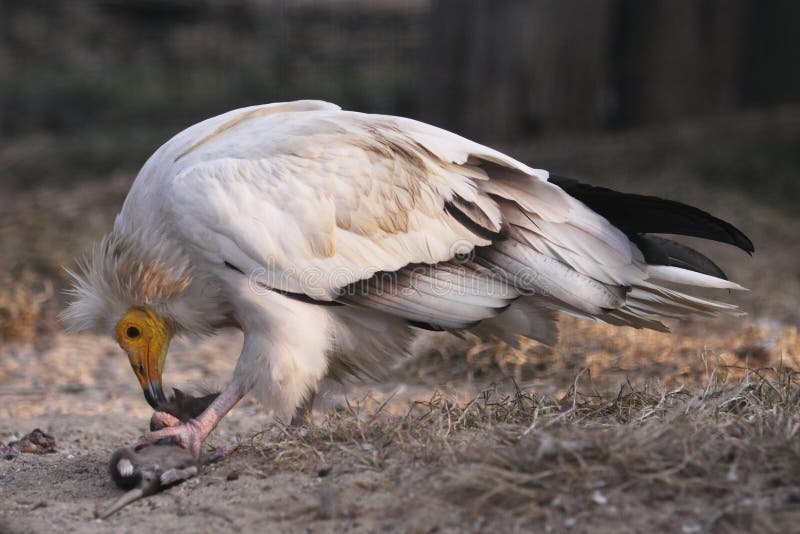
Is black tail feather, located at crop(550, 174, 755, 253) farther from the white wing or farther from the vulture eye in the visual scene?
the vulture eye

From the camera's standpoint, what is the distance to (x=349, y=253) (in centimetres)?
362

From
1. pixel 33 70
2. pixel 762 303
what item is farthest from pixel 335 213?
pixel 33 70

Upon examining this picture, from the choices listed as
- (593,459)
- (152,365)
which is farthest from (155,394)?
(593,459)

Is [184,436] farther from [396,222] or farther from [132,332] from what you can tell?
[396,222]

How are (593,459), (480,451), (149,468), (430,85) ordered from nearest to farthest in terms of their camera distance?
(593,459) < (480,451) < (149,468) < (430,85)

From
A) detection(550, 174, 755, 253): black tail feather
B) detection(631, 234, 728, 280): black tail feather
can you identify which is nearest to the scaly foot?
detection(550, 174, 755, 253): black tail feather

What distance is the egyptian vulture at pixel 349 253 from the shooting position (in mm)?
3533

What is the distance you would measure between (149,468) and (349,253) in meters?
0.93

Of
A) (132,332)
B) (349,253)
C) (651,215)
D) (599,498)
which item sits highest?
(651,215)

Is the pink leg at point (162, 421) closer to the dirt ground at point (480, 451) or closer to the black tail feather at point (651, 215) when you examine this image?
the dirt ground at point (480, 451)

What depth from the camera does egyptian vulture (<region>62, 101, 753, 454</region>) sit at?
3533mm

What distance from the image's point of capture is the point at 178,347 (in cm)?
588

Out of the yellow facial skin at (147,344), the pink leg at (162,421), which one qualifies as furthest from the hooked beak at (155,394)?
the pink leg at (162,421)

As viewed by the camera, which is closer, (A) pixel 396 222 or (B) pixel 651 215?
(A) pixel 396 222
